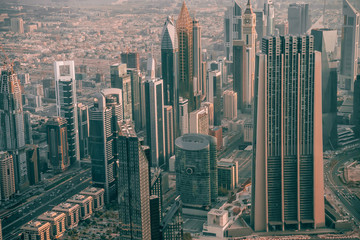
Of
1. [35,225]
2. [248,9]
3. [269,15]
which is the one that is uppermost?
[248,9]

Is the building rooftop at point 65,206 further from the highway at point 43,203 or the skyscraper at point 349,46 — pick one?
the skyscraper at point 349,46

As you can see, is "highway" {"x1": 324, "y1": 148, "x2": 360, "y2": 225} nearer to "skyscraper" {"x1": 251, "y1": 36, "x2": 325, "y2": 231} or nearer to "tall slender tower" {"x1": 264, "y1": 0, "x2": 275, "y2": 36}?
"skyscraper" {"x1": 251, "y1": 36, "x2": 325, "y2": 231}

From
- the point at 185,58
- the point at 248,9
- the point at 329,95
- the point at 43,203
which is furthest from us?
the point at 248,9

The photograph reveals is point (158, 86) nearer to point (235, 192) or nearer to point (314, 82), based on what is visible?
point (235, 192)

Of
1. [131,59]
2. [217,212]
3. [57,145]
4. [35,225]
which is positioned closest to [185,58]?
[131,59]

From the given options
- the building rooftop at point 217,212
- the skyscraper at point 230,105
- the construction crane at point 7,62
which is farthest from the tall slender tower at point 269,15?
the building rooftop at point 217,212

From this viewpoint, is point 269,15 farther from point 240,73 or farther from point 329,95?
point 329,95
